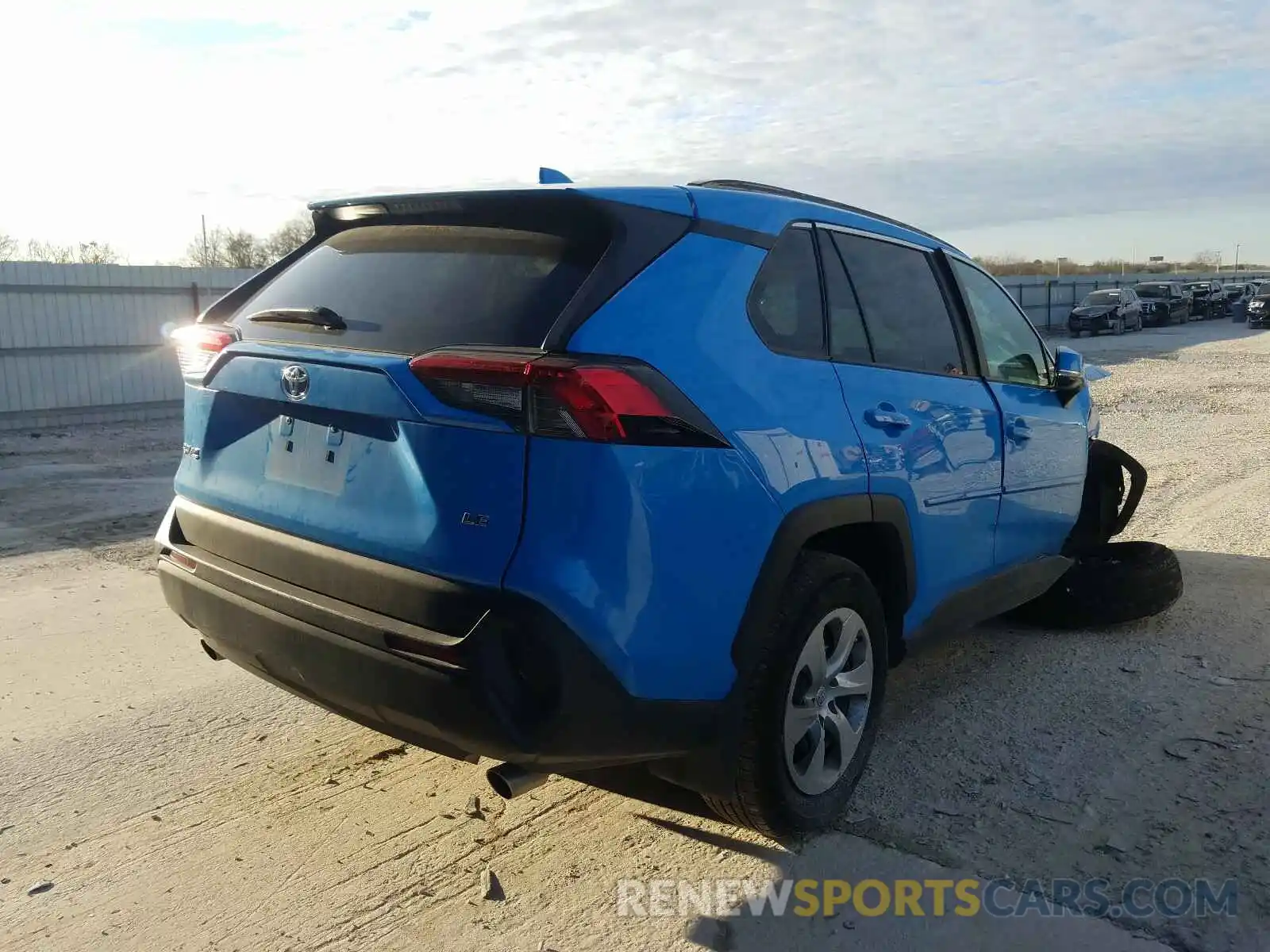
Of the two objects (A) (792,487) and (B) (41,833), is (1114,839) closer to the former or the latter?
(A) (792,487)

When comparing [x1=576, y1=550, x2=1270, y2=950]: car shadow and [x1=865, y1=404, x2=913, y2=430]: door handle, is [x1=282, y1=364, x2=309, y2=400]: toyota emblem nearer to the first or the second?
[x1=576, y1=550, x2=1270, y2=950]: car shadow

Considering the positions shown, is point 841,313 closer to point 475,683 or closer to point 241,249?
point 475,683

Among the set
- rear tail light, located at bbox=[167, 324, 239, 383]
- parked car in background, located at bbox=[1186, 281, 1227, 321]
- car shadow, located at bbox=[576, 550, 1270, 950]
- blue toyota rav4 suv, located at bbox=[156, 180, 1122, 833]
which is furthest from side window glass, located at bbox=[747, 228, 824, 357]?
parked car in background, located at bbox=[1186, 281, 1227, 321]

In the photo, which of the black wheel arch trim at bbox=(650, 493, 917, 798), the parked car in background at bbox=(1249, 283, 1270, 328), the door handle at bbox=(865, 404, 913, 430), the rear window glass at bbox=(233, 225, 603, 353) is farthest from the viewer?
the parked car in background at bbox=(1249, 283, 1270, 328)

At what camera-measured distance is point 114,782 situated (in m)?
3.53

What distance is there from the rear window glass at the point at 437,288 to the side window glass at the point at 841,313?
38.5 inches

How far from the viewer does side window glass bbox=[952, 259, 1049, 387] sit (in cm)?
424

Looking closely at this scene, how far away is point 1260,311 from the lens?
124 feet

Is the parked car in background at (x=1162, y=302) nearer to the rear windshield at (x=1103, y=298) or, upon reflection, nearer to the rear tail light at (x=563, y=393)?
the rear windshield at (x=1103, y=298)

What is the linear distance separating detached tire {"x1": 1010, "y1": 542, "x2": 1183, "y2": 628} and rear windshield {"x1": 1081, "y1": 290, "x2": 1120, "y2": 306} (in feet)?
112

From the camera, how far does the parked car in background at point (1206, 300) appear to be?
4581 cm

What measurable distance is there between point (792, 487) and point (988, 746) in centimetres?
158

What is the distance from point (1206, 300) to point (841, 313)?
50.3 meters

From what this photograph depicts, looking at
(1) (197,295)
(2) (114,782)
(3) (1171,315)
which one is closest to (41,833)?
(2) (114,782)
